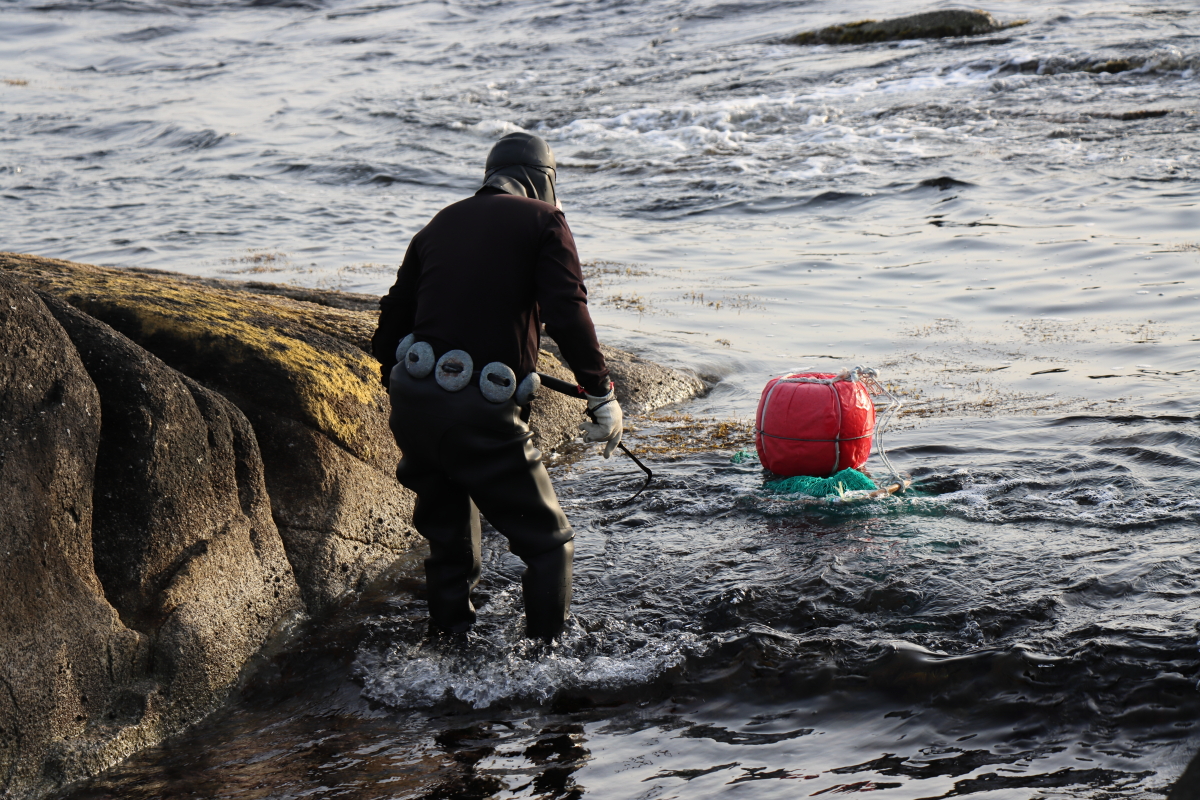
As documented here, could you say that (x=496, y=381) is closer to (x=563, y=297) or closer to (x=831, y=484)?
(x=563, y=297)

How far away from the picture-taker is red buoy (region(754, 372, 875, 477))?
6324mm

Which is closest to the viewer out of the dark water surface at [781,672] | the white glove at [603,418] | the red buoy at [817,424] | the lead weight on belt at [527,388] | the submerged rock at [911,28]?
the dark water surface at [781,672]

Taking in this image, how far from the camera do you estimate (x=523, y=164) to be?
4742 millimetres

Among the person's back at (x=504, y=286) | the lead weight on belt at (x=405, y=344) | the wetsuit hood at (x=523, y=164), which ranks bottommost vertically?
the lead weight on belt at (x=405, y=344)

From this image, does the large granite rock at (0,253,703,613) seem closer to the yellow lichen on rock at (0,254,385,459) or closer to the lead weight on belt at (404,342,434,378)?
the yellow lichen on rock at (0,254,385,459)

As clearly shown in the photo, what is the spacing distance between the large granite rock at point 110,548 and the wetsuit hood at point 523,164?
168cm

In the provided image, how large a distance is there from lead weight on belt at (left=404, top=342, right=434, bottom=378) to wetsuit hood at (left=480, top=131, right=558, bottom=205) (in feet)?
2.73

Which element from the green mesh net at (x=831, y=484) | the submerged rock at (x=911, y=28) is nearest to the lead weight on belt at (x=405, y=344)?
the green mesh net at (x=831, y=484)

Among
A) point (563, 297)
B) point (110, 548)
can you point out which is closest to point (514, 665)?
point (563, 297)

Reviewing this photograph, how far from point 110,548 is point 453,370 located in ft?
5.22

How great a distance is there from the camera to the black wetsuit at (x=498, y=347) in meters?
4.31

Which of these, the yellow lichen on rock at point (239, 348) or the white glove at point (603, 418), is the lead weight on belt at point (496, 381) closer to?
the white glove at point (603, 418)

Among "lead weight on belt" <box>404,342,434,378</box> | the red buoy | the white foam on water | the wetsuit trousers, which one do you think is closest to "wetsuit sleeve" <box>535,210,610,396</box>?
the wetsuit trousers

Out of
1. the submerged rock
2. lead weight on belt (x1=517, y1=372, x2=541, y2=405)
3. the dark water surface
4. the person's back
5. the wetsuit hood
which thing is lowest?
the dark water surface
